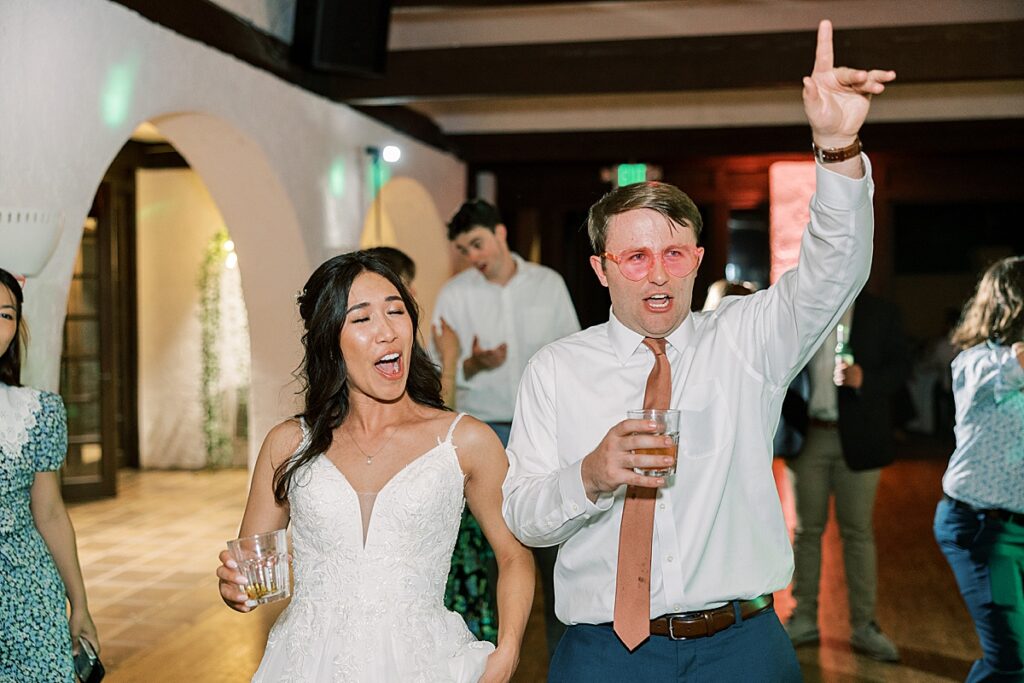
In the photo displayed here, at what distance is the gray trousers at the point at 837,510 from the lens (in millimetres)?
4379

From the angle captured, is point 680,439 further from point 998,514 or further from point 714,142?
point 714,142

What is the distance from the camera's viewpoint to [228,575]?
1.91m

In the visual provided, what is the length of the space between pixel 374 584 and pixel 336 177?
170 inches

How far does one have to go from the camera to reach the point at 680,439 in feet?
6.57

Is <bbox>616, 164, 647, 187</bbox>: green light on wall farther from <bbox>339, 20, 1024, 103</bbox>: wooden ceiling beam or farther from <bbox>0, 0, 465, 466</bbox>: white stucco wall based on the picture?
<bbox>339, 20, 1024, 103</bbox>: wooden ceiling beam

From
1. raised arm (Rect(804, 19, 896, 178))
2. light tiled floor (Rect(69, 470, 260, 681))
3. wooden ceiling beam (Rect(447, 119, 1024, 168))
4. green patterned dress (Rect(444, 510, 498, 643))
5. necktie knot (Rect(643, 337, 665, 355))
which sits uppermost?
wooden ceiling beam (Rect(447, 119, 1024, 168))

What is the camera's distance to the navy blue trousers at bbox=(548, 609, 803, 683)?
1.96 metres

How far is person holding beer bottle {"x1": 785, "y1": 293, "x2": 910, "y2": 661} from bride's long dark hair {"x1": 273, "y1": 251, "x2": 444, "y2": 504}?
252 centimetres

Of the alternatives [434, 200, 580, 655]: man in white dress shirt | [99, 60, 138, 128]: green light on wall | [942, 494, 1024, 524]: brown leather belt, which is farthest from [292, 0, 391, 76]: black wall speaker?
[942, 494, 1024, 524]: brown leather belt

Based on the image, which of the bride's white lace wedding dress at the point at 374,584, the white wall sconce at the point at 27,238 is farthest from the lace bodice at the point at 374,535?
the white wall sconce at the point at 27,238

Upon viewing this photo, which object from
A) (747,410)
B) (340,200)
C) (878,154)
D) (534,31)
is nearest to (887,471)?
(878,154)

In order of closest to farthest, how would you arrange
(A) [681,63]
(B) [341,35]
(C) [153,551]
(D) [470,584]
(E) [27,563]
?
(E) [27,563] < (D) [470,584] < (B) [341,35] < (A) [681,63] < (C) [153,551]

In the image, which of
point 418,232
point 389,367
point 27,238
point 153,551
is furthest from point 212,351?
point 389,367

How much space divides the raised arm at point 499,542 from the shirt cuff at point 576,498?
31 centimetres
